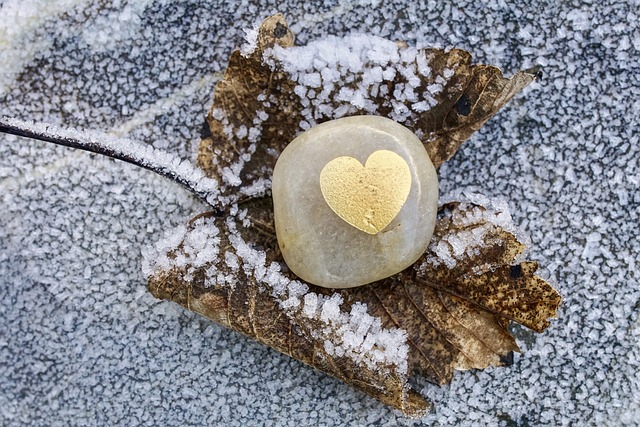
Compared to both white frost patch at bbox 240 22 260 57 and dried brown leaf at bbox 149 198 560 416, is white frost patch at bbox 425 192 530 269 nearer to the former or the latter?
dried brown leaf at bbox 149 198 560 416

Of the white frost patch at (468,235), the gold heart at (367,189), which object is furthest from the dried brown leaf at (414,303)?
the gold heart at (367,189)

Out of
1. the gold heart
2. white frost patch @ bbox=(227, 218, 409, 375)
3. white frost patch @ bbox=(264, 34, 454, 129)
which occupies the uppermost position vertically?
white frost patch @ bbox=(264, 34, 454, 129)

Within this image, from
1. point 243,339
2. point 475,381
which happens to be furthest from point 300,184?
point 475,381

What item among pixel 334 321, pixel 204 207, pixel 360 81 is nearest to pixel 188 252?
pixel 204 207

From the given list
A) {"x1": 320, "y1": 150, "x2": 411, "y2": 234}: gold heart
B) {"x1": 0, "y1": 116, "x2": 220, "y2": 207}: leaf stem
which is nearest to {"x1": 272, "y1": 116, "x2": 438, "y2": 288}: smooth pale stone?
{"x1": 320, "y1": 150, "x2": 411, "y2": 234}: gold heart

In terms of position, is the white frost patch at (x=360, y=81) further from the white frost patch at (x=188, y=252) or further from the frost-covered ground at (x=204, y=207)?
the white frost patch at (x=188, y=252)

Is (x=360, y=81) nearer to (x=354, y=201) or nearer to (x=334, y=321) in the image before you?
(x=354, y=201)
